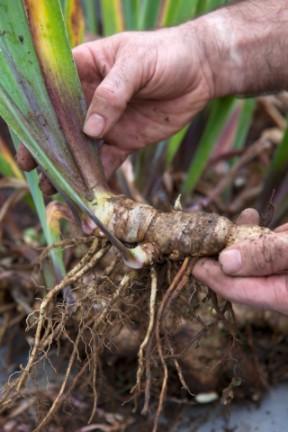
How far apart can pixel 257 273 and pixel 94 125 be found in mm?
347

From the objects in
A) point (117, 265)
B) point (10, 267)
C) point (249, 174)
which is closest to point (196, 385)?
point (117, 265)

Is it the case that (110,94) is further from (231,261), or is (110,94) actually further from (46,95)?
(231,261)

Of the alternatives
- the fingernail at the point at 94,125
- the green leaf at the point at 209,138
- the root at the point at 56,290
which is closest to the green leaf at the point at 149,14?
the green leaf at the point at 209,138

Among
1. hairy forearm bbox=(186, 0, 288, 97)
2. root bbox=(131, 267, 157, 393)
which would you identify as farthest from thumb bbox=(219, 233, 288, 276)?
hairy forearm bbox=(186, 0, 288, 97)

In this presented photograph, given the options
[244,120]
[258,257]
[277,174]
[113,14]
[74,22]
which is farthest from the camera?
[244,120]

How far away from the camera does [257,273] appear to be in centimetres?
89

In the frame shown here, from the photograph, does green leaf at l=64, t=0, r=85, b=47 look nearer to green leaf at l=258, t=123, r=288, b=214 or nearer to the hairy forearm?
the hairy forearm

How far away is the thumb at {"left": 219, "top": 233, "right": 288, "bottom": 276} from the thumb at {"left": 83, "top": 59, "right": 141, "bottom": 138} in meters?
0.28

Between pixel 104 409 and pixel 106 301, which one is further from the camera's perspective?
pixel 104 409

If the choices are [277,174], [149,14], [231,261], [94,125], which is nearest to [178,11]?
[149,14]

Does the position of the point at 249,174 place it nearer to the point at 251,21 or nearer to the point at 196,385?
the point at 251,21

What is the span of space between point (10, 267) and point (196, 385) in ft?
1.61

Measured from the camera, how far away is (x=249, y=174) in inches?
71.6

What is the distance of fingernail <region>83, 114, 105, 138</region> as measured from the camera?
963mm
